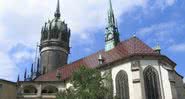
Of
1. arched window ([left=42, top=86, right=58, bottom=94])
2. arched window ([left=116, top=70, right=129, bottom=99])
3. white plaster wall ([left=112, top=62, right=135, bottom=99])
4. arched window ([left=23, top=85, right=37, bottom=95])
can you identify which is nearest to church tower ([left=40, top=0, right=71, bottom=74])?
arched window ([left=23, top=85, right=37, bottom=95])

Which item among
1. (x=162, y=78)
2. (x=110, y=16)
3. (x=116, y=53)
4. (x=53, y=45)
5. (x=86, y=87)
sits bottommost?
(x=86, y=87)

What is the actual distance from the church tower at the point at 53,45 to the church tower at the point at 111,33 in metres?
6.99

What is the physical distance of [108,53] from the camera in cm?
3822

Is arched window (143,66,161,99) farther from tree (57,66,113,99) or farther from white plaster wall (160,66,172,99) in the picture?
tree (57,66,113,99)

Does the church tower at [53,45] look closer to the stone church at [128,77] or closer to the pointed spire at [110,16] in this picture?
the stone church at [128,77]

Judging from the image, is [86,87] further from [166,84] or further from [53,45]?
[53,45]

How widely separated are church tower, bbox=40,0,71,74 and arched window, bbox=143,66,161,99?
19.7 metres

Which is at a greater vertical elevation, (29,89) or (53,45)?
(53,45)

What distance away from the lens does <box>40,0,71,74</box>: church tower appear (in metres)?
49.2

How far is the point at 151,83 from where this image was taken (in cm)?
3183

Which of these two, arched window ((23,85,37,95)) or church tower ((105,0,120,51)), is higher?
church tower ((105,0,120,51))

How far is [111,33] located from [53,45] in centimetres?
899

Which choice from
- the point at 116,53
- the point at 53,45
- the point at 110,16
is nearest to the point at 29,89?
the point at 116,53

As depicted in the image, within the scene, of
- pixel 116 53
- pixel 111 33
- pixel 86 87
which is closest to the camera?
pixel 86 87
